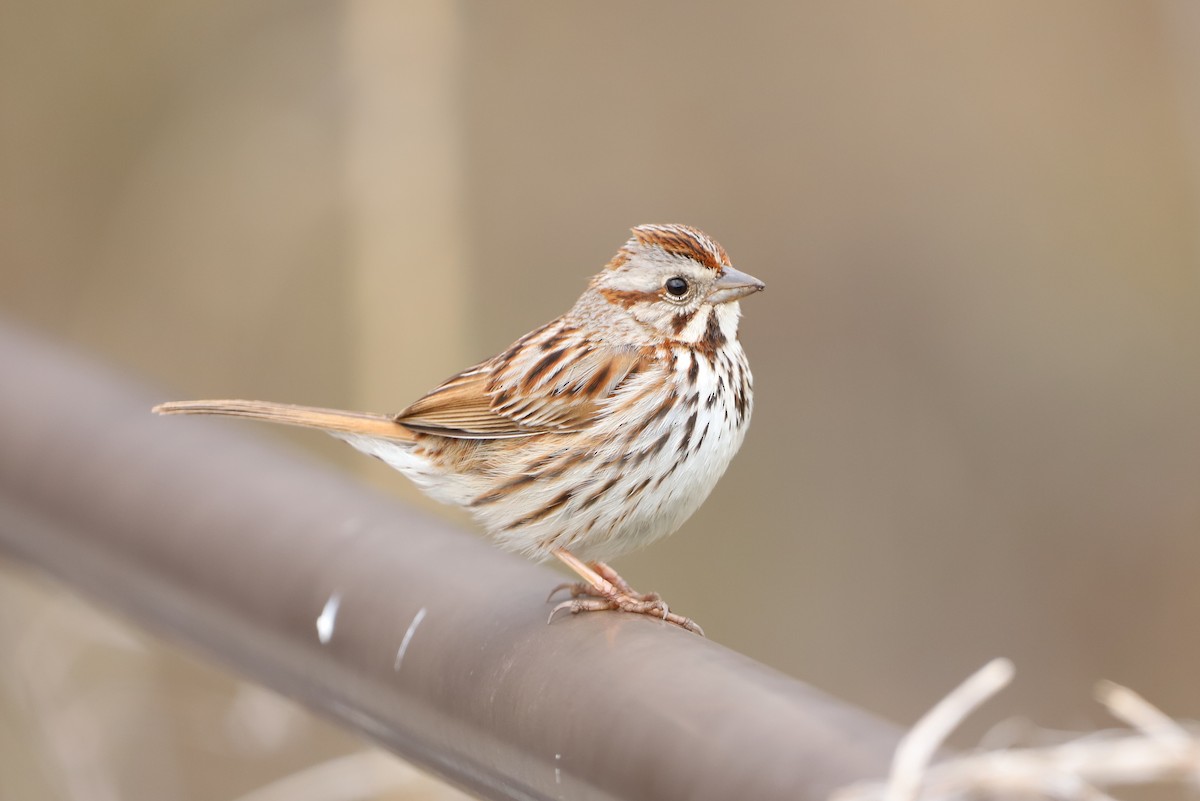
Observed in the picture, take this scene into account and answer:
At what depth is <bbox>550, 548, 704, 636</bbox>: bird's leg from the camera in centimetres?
270

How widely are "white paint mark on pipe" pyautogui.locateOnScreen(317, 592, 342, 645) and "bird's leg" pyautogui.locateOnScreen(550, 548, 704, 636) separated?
32 centimetres

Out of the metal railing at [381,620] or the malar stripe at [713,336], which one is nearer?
the metal railing at [381,620]

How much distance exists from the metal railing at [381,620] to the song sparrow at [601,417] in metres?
0.28

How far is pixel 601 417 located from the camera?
339 centimetres

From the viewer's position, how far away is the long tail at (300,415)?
326 centimetres

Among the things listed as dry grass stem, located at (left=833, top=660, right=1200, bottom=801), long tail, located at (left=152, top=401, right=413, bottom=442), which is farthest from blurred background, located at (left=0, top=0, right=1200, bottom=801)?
dry grass stem, located at (left=833, top=660, right=1200, bottom=801)

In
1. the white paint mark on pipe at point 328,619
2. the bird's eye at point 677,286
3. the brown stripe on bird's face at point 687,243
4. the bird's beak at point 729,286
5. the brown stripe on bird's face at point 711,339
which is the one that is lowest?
the white paint mark on pipe at point 328,619

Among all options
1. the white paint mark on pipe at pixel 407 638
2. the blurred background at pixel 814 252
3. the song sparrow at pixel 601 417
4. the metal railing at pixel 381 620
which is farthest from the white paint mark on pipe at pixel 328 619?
the blurred background at pixel 814 252

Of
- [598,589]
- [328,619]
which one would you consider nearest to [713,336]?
[598,589]

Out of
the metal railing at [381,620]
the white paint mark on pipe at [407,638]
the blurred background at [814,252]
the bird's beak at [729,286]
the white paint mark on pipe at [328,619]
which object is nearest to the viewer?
the metal railing at [381,620]

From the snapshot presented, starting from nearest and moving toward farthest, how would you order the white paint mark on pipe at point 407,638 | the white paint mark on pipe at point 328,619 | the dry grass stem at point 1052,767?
the dry grass stem at point 1052,767 < the white paint mark on pipe at point 407,638 < the white paint mark on pipe at point 328,619

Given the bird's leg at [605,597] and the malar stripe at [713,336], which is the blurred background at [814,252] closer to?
the malar stripe at [713,336]

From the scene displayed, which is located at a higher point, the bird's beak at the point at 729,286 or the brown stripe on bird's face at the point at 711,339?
the bird's beak at the point at 729,286

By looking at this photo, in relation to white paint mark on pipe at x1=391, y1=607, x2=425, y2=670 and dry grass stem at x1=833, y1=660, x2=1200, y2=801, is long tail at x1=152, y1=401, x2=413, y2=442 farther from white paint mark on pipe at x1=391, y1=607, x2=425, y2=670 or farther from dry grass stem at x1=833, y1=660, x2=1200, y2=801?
dry grass stem at x1=833, y1=660, x2=1200, y2=801
